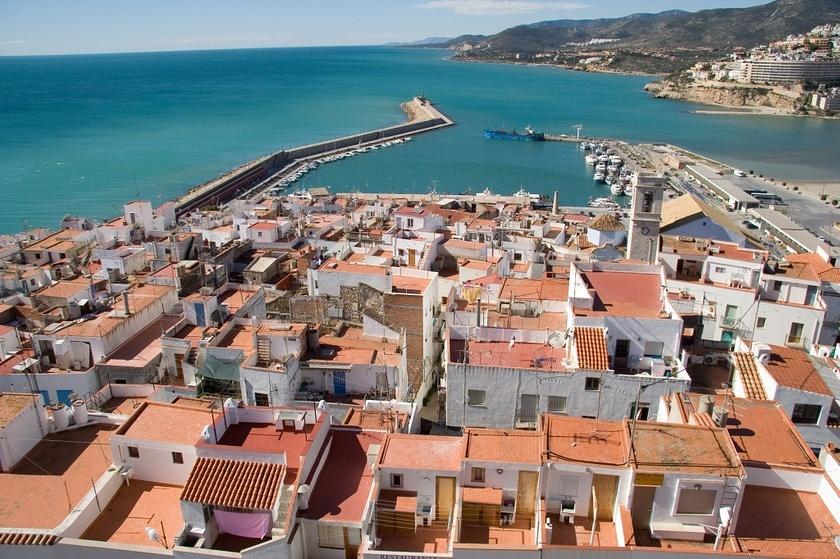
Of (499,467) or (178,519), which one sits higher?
(499,467)

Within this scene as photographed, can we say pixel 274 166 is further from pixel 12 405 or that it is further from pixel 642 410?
pixel 642 410

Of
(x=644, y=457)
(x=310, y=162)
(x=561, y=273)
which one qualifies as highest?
(x=644, y=457)

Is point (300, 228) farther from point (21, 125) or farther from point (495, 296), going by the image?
point (21, 125)

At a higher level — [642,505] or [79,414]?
[642,505]

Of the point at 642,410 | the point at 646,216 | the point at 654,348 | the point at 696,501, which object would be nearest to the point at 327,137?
the point at 646,216

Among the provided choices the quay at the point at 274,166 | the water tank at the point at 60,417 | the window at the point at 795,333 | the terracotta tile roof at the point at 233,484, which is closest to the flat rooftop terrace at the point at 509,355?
the terracotta tile roof at the point at 233,484

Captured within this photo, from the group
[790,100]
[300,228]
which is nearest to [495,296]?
[300,228]
